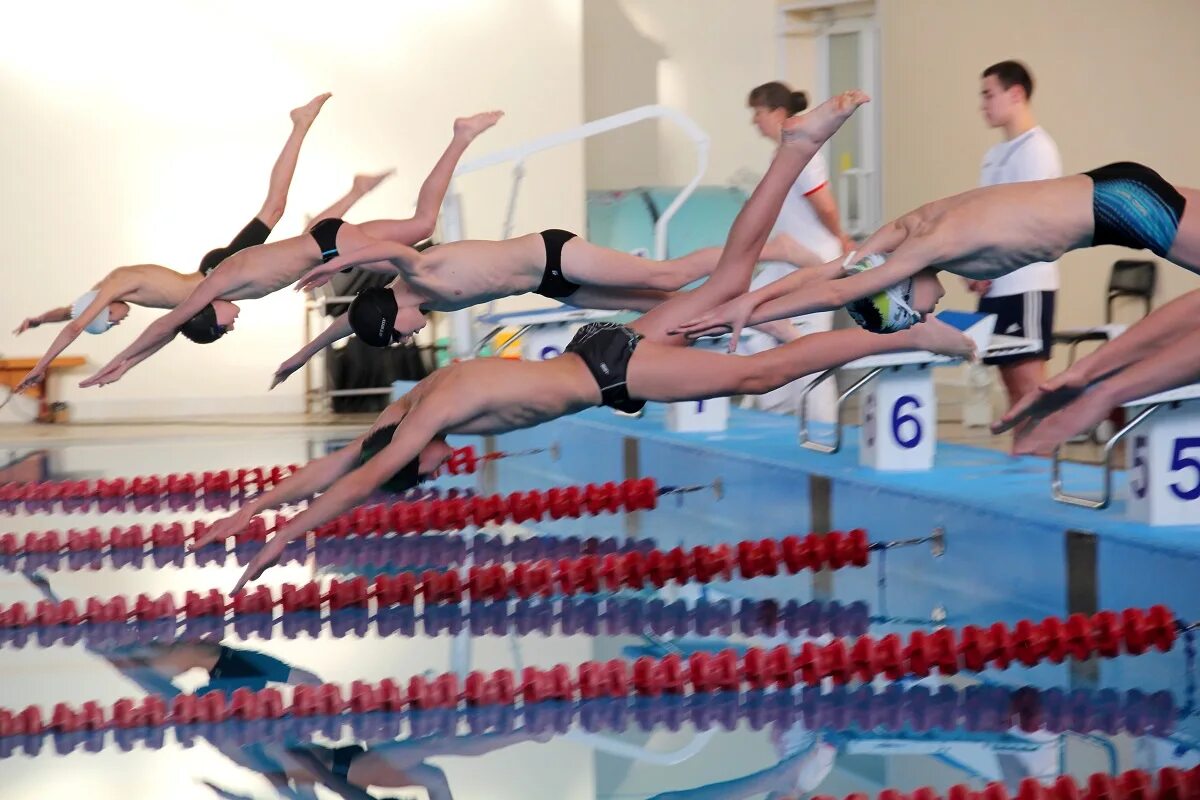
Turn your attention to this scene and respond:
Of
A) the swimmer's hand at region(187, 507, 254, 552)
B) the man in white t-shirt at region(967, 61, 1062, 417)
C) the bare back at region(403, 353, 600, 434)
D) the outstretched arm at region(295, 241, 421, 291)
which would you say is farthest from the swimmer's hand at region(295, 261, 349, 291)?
the man in white t-shirt at region(967, 61, 1062, 417)

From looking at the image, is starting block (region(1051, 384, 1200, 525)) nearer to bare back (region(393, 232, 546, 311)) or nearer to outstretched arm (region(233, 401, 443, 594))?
outstretched arm (region(233, 401, 443, 594))

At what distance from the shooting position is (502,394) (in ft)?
13.9

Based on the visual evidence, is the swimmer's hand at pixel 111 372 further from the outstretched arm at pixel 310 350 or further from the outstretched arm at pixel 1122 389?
the outstretched arm at pixel 1122 389

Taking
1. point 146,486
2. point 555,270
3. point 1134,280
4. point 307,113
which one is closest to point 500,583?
point 555,270

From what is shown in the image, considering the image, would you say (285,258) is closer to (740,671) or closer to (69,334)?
(69,334)

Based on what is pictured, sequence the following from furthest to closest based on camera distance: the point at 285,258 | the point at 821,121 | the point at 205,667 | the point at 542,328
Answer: the point at 542,328
the point at 285,258
the point at 205,667
the point at 821,121

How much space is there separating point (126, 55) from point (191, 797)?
32.1ft

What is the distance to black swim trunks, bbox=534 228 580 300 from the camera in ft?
17.3

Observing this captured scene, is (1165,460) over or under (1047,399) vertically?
under

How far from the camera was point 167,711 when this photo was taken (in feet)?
12.6

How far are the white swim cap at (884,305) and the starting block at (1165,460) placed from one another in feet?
3.18

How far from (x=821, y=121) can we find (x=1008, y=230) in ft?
2.33

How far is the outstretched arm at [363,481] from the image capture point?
13.1 feet

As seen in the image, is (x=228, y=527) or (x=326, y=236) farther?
(x=326, y=236)
